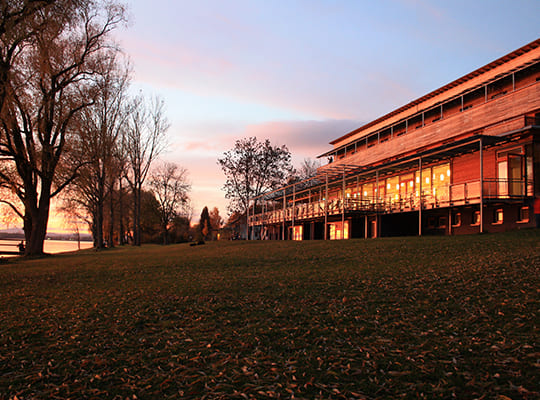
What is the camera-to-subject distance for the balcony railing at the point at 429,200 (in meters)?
19.6

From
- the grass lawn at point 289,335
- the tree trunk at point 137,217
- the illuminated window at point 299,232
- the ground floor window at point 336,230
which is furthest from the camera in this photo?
the tree trunk at point 137,217

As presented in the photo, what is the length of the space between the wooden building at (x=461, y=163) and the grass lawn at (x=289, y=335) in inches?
383

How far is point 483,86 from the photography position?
2306cm

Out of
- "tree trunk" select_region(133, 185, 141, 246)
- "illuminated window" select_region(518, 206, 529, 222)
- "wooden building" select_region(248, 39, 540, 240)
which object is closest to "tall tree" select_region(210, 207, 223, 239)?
"tree trunk" select_region(133, 185, 141, 246)

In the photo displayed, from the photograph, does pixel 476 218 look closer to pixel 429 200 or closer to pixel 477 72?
pixel 429 200

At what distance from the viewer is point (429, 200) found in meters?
22.5

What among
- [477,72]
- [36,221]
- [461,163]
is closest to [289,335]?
[461,163]

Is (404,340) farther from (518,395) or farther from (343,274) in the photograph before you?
(343,274)

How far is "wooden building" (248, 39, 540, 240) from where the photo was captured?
19.6 m

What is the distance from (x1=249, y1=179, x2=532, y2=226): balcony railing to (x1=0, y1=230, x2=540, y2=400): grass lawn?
29.8 ft

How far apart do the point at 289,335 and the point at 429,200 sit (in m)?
18.8

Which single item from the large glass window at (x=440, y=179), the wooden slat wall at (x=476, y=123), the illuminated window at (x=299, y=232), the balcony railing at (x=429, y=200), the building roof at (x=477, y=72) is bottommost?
the illuminated window at (x=299, y=232)

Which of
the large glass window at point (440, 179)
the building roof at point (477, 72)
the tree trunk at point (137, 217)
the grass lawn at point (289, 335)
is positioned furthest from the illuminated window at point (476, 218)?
the tree trunk at point (137, 217)

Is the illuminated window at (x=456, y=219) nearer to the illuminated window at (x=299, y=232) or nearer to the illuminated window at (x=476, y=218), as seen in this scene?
the illuminated window at (x=476, y=218)
